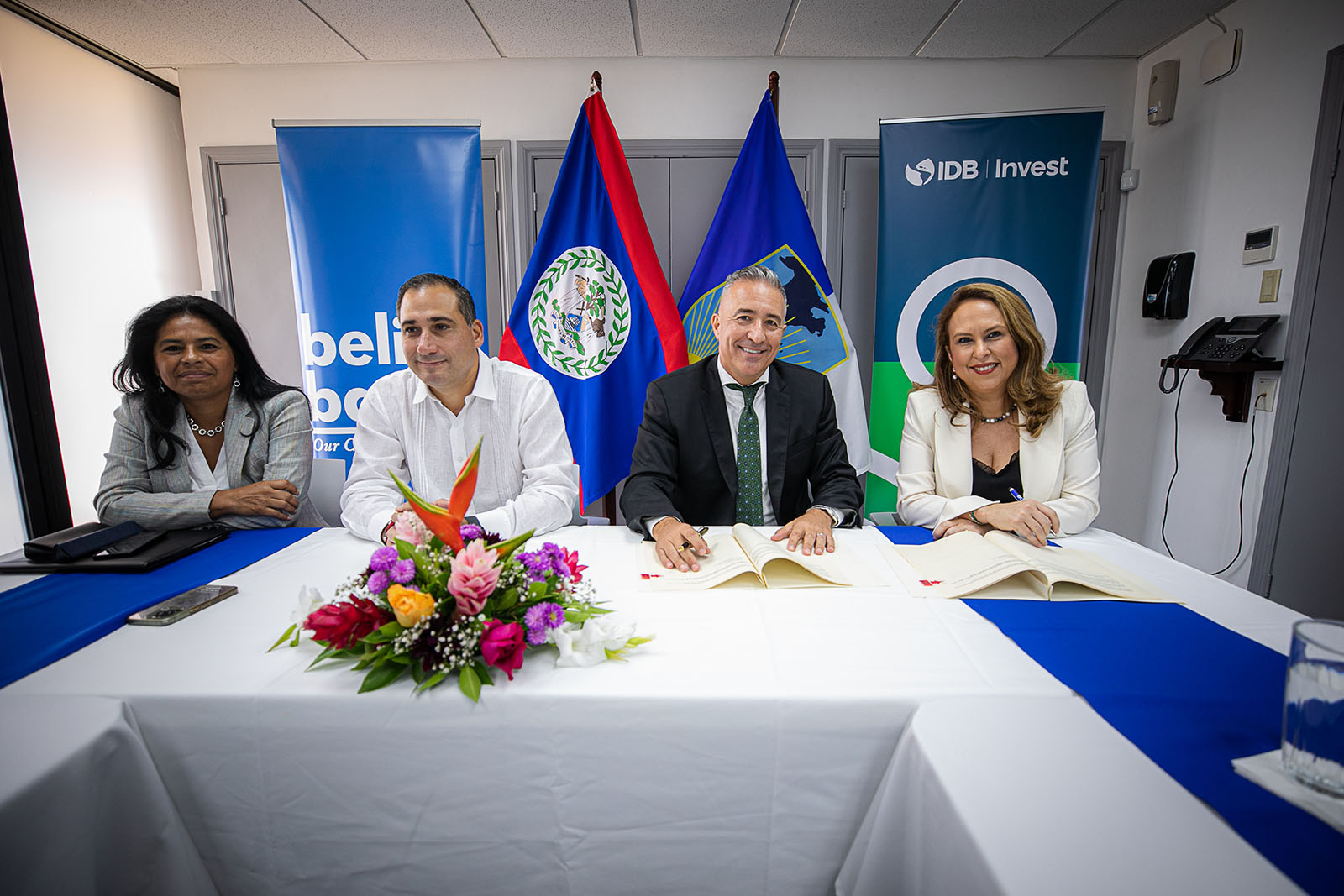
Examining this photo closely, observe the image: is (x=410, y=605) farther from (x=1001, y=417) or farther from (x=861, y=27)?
(x=861, y=27)

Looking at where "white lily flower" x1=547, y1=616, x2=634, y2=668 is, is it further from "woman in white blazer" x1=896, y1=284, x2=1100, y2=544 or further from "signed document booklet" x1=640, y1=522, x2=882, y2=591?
"woman in white blazer" x1=896, y1=284, x2=1100, y2=544

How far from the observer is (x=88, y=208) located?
3.16 metres

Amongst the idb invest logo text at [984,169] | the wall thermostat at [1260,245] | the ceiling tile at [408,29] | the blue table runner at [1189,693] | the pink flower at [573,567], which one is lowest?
the blue table runner at [1189,693]

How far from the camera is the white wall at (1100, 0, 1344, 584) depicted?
2523mm

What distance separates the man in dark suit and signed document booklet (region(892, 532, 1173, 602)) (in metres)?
0.57

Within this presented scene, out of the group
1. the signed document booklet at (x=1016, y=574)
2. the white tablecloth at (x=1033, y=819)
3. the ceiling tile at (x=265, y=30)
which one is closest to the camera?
the white tablecloth at (x=1033, y=819)

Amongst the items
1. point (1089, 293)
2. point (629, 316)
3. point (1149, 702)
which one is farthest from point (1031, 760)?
point (1089, 293)

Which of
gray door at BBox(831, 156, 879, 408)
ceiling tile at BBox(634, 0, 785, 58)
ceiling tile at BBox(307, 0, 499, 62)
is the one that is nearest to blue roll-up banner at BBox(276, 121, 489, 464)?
ceiling tile at BBox(307, 0, 499, 62)

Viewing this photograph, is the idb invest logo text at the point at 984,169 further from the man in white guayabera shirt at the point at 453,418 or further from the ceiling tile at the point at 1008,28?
the man in white guayabera shirt at the point at 453,418

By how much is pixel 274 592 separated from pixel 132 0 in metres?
3.20

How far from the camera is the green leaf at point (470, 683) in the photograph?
0.86 m

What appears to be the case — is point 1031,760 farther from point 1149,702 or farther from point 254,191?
point 254,191

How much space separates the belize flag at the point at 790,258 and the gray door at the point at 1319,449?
5.63 feet

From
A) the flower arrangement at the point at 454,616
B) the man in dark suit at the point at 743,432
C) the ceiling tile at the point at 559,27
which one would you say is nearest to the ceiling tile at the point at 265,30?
the ceiling tile at the point at 559,27
